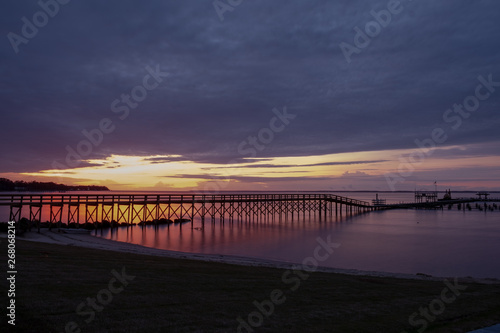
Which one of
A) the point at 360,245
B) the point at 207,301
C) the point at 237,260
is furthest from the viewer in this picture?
the point at 360,245

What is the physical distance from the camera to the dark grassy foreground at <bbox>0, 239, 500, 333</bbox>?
4758 mm

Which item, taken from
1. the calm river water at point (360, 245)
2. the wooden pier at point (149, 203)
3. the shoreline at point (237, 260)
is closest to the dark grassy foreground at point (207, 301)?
the shoreline at point (237, 260)

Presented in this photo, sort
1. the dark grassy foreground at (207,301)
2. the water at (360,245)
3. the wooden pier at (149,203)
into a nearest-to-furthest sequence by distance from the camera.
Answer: the dark grassy foreground at (207,301)
the water at (360,245)
the wooden pier at (149,203)

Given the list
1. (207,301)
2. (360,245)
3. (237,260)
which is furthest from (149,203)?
(207,301)

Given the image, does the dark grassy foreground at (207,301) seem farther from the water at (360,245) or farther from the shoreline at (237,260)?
the water at (360,245)

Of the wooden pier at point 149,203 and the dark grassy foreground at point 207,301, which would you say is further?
the wooden pier at point 149,203

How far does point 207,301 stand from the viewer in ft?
19.9

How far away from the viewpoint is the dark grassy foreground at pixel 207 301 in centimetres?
476

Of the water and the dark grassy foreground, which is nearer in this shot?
the dark grassy foreground

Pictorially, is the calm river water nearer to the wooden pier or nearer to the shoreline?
the wooden pier

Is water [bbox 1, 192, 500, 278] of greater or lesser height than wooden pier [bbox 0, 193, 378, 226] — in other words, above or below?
below

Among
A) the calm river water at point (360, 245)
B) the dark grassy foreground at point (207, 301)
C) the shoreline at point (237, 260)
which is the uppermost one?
the dark grassy foreground at point (207, 301)

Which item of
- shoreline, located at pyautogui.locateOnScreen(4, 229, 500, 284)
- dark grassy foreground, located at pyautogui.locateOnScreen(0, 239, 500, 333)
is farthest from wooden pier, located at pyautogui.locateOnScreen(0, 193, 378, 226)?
dark grassy foreground, located at pyautogui.locateOnScreen(0, 239, 500, 333)

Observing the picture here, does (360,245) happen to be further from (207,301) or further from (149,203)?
(207,301)
